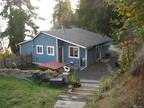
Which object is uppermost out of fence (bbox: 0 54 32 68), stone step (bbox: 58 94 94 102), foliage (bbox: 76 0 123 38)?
foliage (bbox: 76 0 123 38)

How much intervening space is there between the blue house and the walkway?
886 cm

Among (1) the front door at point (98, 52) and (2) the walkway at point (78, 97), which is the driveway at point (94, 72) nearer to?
(1) the front door at point (98, 52)

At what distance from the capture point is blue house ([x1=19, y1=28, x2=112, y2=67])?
97.5 ft

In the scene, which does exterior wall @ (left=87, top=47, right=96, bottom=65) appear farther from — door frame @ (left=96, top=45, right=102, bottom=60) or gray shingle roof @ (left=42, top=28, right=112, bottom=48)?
door frame @ (left=96, top=45, right=102, bottom=60)

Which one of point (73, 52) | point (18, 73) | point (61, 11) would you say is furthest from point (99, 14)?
point (61, 11)

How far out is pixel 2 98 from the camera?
17.9 metres

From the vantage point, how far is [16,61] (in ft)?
99.1

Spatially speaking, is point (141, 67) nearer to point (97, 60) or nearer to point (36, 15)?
point (97, 60)

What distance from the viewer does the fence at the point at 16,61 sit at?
A: 28875mm

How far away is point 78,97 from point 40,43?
14.8 meters

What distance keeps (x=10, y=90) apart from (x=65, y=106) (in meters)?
4.73

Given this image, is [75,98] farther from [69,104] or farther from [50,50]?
[50,50]


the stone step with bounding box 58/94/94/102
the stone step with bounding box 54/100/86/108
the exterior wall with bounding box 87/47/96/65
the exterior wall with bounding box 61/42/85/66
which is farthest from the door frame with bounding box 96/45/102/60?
the stone step with bounding box 54/100/86/108

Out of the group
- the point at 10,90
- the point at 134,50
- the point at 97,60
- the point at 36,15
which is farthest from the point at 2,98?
the point at 36,15
